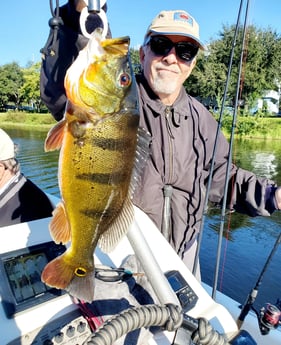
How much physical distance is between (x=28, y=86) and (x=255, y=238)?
5095 centimetres

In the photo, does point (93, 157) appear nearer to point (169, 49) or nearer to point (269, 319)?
point (169, 49)

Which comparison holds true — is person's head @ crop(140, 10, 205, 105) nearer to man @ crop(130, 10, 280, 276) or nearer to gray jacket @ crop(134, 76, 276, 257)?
man @ crop(130, 10, 280, 276)

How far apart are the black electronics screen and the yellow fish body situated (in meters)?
0.44

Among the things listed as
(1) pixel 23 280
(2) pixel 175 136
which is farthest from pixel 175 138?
(1) pixel 23 280

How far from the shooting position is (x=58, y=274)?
4.75 ft

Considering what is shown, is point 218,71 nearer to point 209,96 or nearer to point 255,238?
point 209,96

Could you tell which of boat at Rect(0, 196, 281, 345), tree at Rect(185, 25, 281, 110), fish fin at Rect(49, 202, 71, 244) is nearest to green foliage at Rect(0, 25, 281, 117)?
tree at Rect(185, 25, 281, 110)

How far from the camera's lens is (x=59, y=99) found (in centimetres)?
198

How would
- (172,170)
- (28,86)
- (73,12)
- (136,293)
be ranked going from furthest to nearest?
(28,86), (172,170), (136,293), (73,12)

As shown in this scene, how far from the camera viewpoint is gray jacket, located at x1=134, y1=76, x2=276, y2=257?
2.50 meters

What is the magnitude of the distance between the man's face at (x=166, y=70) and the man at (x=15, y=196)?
1171mm

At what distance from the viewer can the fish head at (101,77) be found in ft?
4.30

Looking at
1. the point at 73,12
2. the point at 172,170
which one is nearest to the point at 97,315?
the point at 172,170

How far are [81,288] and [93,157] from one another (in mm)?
549
